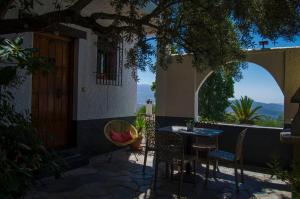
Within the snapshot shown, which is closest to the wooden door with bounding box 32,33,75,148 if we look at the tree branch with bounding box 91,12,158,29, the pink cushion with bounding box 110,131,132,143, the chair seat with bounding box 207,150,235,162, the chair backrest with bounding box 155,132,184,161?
the pink cushion with bounding box 110,131,132,143

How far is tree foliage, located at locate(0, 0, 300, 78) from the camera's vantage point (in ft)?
13.7

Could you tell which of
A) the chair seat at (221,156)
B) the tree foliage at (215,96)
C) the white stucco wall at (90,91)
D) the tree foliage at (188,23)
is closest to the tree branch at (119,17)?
the tree foliage at (188,23)

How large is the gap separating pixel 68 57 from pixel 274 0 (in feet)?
15.6

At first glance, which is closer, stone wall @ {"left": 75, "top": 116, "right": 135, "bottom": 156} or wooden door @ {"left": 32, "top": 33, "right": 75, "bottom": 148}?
wooden door @ {"left": 32, "top": 33, "right": 75, "bottom": 148}

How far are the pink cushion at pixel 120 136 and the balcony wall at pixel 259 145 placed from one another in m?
1.85

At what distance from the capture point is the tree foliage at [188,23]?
417 cm

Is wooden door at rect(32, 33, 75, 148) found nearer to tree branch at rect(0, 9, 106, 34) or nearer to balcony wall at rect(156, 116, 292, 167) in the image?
tree branch at rect(0, 9, 106, 34)

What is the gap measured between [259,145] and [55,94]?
15.5ft

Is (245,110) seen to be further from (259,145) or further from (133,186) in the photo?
(133,186)

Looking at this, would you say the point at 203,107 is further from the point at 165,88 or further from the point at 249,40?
the point at 249,40

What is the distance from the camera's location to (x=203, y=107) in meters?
14.1

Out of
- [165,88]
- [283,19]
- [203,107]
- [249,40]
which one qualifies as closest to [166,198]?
[249,40]

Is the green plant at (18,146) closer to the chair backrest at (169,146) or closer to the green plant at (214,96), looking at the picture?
the chair backrest at (169,146)

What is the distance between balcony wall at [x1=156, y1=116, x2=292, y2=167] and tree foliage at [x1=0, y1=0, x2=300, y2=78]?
2.05 m
